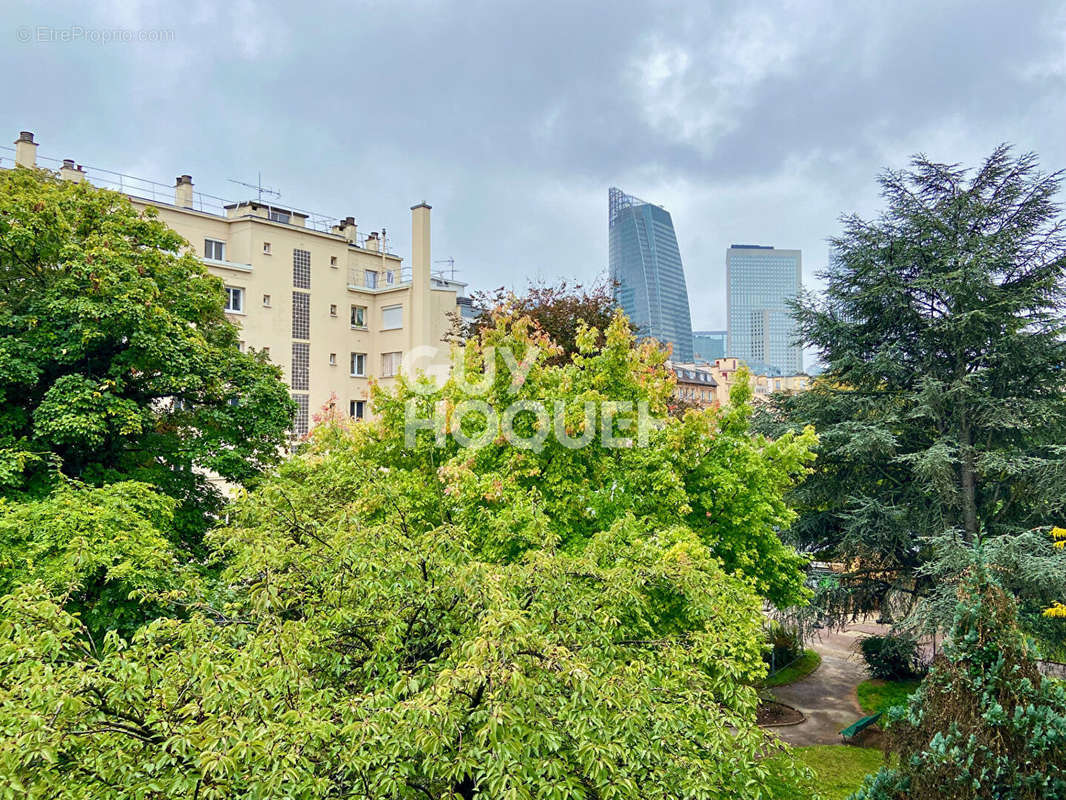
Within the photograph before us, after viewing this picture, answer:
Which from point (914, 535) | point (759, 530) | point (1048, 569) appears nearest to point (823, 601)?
point (914, 535)

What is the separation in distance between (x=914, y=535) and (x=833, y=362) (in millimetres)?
5021

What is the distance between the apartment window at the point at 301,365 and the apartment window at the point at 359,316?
303cm

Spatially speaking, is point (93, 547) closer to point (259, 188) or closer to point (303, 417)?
point (303, 417)

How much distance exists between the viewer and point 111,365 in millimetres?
13742

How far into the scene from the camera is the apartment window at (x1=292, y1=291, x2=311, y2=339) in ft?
104

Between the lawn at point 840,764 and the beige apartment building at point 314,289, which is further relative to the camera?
the beige apartment building at point 314,289

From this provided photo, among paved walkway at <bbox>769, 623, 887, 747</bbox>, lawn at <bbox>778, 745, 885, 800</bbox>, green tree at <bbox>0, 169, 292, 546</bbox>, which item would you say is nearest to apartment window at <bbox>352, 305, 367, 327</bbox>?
green tree at <bbox>0, 169, 292, 546</bbox>

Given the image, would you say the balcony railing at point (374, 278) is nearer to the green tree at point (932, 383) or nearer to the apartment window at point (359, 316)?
the apartment window at point (359, 316)

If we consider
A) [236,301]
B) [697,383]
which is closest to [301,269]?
[236,301]

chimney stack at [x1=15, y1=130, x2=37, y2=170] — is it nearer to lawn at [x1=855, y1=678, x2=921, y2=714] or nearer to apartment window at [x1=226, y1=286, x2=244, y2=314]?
apartment window at [x1=226, y1=286, x2=244, y2=314]

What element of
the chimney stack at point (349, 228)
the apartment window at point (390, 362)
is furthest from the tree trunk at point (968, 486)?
the chimney stack at point (349, 228)

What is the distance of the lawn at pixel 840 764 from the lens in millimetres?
13281

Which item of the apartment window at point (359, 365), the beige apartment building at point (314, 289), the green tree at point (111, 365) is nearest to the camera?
the green tree at point (111, 365)

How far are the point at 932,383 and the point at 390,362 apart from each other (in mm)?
23653
